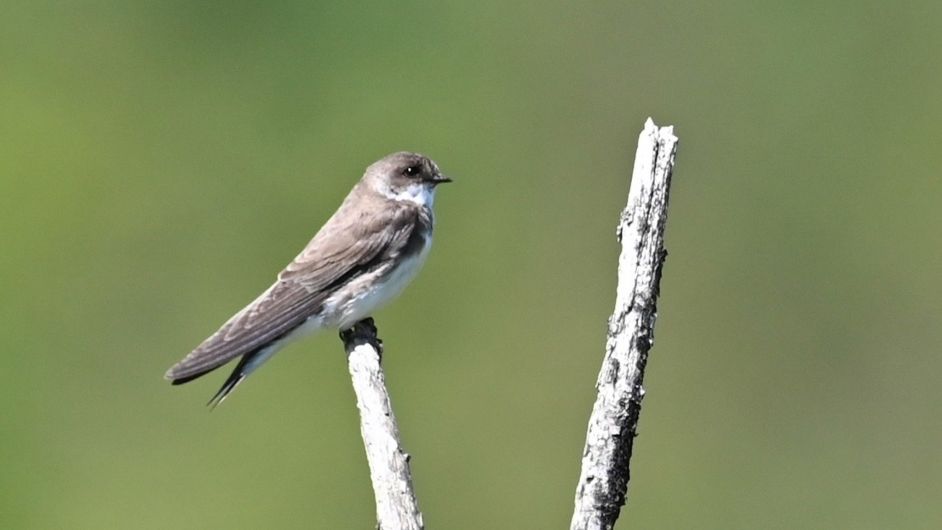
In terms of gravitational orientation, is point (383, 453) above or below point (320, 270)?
below

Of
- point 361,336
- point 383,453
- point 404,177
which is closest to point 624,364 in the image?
point 383,453

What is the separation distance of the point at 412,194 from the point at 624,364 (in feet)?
10.2

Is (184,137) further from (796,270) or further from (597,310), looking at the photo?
(796,270)

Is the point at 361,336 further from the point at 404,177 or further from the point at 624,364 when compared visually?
the point at 624,364

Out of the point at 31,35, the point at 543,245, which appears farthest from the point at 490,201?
the point at 31,35

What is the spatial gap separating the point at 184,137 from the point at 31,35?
5.59 ft

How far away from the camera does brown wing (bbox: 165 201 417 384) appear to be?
643 cm

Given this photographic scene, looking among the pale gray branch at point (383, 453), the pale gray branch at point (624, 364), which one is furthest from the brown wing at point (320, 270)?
the pale gray branch at point (624, 364)

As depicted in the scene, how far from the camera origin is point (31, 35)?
43.5 ft

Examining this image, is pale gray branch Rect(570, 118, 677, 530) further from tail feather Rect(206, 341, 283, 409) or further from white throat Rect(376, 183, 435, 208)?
white throat Rect(376, 183, 435, 208)

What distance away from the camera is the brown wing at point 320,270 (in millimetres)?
6426

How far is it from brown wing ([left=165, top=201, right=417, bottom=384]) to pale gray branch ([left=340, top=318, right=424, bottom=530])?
998 millimetres

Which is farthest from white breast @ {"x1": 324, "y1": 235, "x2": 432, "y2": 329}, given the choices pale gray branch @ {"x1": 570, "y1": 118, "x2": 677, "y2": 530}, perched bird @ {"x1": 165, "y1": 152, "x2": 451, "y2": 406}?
pale gray branch @ {"x1": 570, "y1": 118, "x2": 677, "y2": 530}

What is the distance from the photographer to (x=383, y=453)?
4.51 metres
